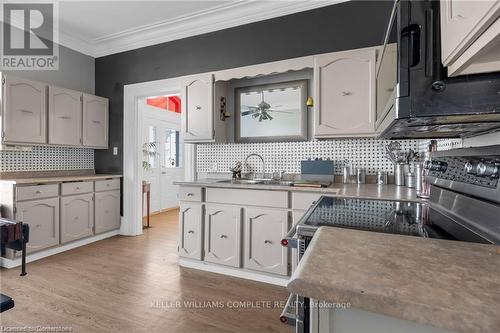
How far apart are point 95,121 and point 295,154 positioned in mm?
2901

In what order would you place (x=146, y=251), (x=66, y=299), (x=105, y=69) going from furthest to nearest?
(x=105, y=69)
(x=146, y=251)
(x=66, y=299)

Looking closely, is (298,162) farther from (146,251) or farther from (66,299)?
(66,299)

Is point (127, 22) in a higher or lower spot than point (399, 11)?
higher

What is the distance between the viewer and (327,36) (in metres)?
2.81

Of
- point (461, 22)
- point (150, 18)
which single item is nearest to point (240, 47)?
point (150, 18)

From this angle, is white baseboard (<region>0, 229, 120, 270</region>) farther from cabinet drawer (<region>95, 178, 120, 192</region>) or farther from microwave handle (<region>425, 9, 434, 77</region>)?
microwave handle (<region>425, 9, 434, 77</region>)

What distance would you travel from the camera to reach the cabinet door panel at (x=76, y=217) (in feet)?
10.5

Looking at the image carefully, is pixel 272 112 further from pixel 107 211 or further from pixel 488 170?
pixel 107 211

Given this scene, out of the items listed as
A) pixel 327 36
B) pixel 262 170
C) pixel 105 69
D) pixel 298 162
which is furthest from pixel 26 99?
pixel 327 36

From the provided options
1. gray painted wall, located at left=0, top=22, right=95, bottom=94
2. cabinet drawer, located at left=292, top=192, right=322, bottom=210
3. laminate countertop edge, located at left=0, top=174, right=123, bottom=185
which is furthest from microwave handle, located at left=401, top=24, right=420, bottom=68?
gray painted wall, located at left=0, top=22, right=95, bottom=94

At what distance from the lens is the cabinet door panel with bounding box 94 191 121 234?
3.64 m

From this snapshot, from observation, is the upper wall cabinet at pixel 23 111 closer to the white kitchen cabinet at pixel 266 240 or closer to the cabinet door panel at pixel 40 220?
the cabinet door panel at pixel 40 220

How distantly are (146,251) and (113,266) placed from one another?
20.0 inches

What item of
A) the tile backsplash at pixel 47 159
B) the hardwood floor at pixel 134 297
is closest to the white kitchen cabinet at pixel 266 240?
the hardwood floor at pixel 134 297
